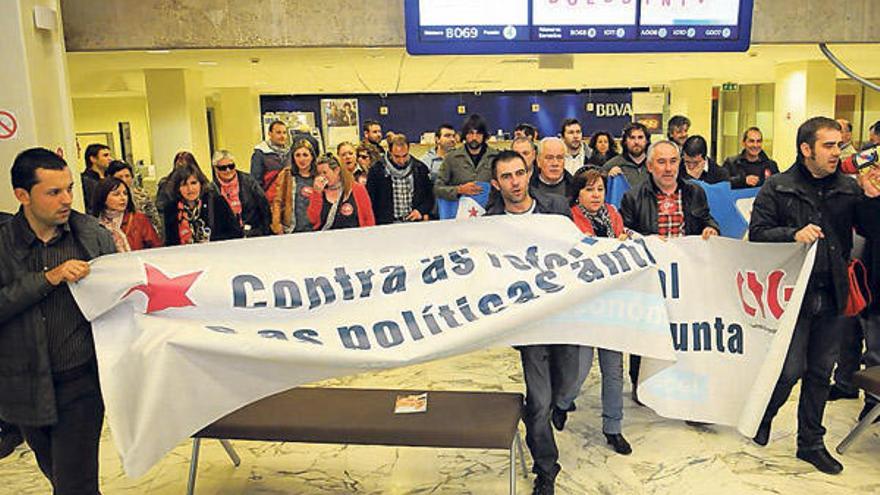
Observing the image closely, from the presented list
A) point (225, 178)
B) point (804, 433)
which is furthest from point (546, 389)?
point (225, 178)

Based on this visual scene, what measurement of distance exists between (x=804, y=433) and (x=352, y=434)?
2.08 meters

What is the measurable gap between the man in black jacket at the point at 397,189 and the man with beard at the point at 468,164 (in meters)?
0.36

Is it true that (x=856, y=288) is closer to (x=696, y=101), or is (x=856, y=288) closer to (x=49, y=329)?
(x=49, y=329)

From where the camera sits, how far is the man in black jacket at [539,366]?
117 inches

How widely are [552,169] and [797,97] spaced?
667 centimetres

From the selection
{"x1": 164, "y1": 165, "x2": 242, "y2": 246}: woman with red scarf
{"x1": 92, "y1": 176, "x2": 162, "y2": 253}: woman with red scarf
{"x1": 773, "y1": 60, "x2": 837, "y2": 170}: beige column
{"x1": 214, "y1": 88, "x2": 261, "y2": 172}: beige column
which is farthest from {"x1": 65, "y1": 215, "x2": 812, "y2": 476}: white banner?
{"x1": 214, "y1": 88, "x2": 261, "y2": 172}: beige column

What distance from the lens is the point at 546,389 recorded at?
9.83 ft

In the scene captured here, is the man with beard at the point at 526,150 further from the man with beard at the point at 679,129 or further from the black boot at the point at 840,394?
the black boot at the point at 840,394

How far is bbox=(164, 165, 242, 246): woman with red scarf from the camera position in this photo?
4289 millimetres

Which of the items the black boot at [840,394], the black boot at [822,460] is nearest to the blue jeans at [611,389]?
the black boot at [822,460]

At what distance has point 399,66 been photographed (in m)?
8.92

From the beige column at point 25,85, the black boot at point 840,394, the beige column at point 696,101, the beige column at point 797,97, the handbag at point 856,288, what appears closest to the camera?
the handbag at point 856,288

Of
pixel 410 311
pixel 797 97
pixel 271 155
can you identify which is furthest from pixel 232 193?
pixel 797 97

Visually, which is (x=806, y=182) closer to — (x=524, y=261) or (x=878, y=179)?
(x=878, y=179)
